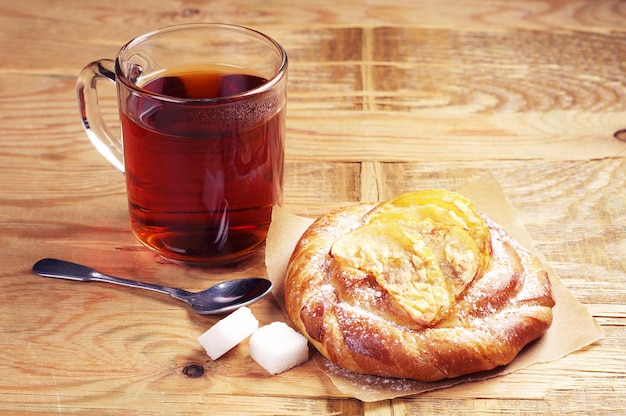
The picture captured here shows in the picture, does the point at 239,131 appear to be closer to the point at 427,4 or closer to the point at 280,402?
the point at 280,402

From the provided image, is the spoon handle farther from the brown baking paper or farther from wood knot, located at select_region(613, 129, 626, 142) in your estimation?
wood knot, located at select_region(613, 129, 626, 142)

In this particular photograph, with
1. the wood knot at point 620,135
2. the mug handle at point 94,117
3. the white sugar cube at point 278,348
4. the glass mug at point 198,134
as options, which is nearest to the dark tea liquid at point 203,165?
the glass mug at point 198,134

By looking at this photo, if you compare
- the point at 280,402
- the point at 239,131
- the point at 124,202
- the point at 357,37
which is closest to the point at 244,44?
the point at 239,131

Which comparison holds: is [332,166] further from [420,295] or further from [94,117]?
[420,295]

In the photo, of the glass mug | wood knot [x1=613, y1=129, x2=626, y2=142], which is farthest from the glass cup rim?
wood knot [x1=613, y1=129, x2=626, y2=142]

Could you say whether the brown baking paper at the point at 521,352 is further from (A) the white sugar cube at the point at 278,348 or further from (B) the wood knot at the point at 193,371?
(B) the wood knot at the point at 193,371
